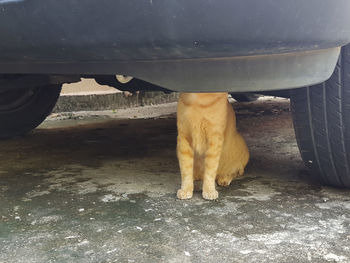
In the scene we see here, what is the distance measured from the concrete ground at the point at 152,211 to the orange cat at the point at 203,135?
7 centimetres

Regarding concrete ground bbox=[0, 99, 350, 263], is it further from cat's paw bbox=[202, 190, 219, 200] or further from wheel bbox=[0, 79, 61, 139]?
wheel bbox=[0, 79, 61, 139]

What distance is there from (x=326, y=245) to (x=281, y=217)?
248mm

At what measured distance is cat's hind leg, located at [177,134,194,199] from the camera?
5.89ft

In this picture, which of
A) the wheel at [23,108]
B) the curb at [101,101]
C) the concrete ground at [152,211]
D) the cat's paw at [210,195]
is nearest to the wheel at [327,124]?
the concrete ground at [152,211]

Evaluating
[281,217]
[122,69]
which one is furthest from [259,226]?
[122,69]

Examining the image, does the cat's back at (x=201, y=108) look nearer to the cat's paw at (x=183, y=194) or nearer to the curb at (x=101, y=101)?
the cat's paw at (x=183, y=194)

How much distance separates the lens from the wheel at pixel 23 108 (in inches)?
117

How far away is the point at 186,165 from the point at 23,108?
1.66 meters

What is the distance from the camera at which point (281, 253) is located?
50.8 inches

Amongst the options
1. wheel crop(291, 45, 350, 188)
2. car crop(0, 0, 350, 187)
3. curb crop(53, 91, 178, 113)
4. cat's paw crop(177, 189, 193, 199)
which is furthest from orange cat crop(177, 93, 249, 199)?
curb crop(53, 91, 178, 113)

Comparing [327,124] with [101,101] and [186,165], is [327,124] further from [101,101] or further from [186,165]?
[101,101]

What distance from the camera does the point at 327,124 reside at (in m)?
1.69

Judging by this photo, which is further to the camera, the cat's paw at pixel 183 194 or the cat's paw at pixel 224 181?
the cat's paw at pixel 224 181

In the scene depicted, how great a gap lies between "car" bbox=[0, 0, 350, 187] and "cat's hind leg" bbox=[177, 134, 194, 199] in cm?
56
